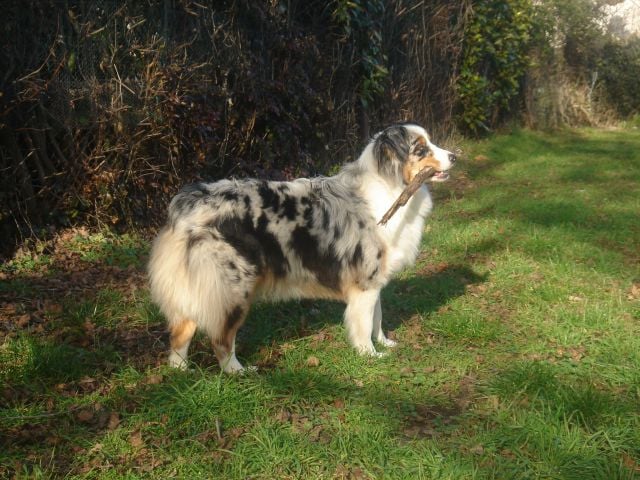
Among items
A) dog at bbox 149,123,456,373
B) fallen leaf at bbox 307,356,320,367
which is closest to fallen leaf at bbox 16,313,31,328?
dog at bbox 149,123,456,373

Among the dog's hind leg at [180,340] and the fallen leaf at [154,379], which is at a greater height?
the dog's hind leg at [180,340]

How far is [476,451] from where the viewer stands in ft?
A: 10.2

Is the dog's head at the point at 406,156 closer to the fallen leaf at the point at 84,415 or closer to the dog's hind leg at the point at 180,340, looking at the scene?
the dog's hind leg at the point at 180,340

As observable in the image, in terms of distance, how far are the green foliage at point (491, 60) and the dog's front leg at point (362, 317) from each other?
879 cm

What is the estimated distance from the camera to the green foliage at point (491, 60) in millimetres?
11820

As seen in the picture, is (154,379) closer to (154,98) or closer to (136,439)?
(136,439)

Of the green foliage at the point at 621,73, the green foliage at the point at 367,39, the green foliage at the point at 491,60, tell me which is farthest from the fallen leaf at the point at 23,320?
the green foliage at the point at 621,73

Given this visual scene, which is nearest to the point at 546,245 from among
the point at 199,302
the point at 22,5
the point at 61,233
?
the point at 199,302

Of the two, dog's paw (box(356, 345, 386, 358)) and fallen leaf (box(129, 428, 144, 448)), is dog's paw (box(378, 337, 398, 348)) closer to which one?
dog's paw (box(356, 345, 386, 358))

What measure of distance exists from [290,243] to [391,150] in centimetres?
105

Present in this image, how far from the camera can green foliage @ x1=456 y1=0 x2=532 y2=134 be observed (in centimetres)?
1182

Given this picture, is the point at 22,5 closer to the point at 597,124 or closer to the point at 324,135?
the point at 324,135

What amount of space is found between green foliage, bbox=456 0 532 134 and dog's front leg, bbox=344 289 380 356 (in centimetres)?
879

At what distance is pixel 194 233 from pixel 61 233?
2.84 meters
